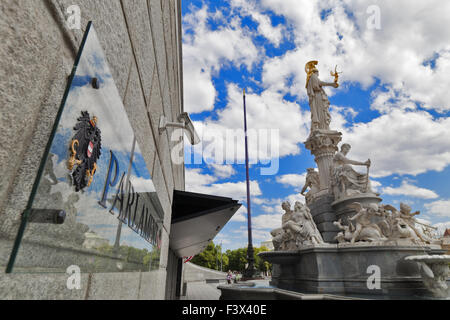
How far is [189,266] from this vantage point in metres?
30.9

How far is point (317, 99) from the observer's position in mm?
15219

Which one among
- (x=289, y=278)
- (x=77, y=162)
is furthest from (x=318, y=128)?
(x=77, y=162)

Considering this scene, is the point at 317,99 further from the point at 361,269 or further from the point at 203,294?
the point at 203,294

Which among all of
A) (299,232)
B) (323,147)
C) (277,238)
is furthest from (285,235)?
(323,147)

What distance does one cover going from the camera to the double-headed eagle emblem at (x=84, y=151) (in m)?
0.95

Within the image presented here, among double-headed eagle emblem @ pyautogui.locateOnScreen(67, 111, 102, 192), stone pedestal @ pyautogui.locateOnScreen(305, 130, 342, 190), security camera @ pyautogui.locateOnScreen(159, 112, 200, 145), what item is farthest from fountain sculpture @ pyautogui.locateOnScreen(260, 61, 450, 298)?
double-headed eagle emblem @ pyautogui.locateOnScreen(67, 111, 102, 192)

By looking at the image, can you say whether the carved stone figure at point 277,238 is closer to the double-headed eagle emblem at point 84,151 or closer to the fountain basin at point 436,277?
the fountain basin at point 436,277

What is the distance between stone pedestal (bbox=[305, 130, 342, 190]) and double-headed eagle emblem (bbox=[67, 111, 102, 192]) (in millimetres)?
13027

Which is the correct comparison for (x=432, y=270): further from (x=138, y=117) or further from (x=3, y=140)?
(x=3, y=140)

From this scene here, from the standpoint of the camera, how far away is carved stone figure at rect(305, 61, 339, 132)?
14570 millimetres

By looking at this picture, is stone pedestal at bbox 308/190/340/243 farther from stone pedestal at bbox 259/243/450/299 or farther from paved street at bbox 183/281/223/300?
paved street at bbox 183/281/223/300

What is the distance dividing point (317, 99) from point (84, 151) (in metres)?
16.1

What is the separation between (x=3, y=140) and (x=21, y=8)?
1.39 feet
